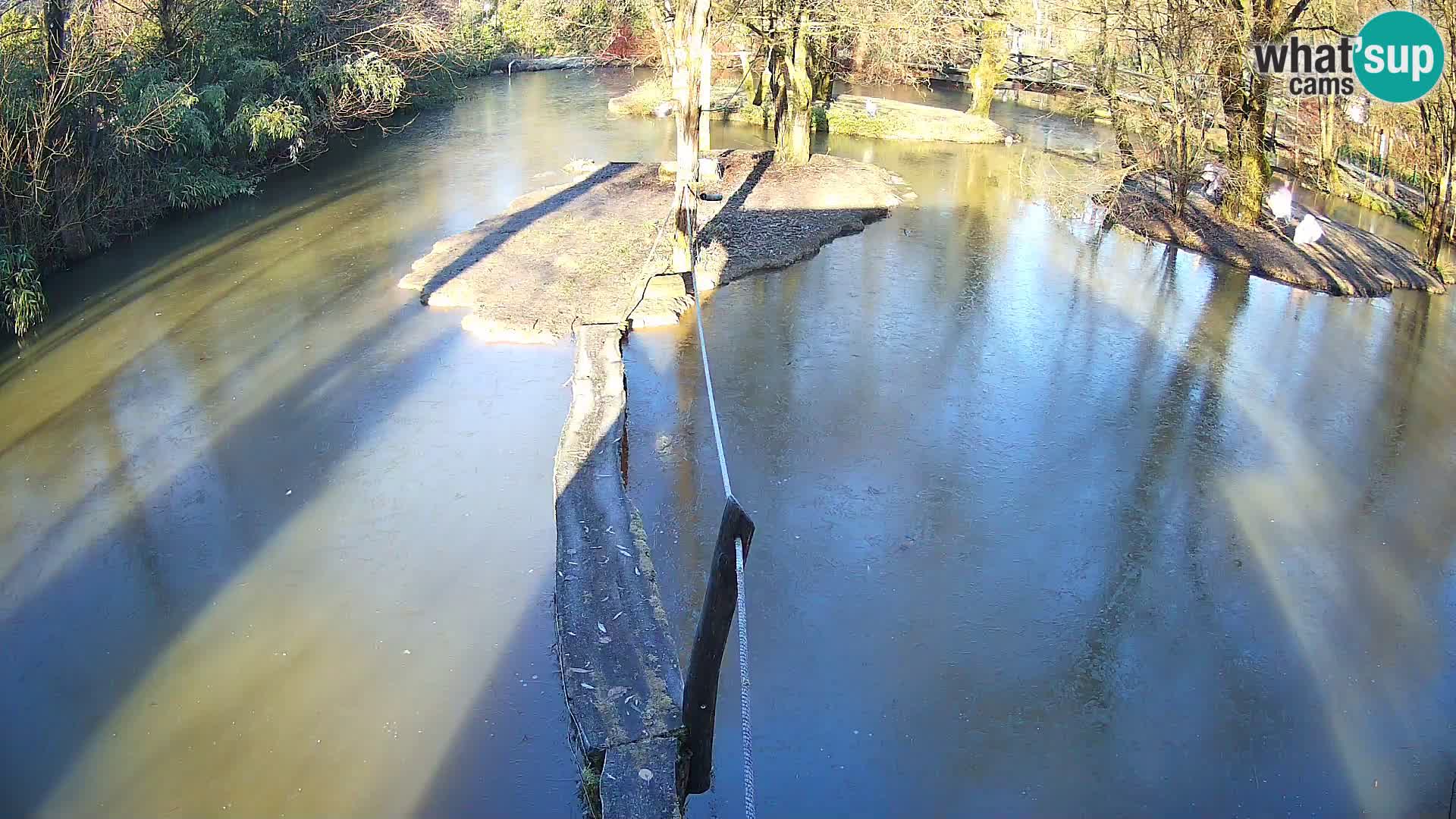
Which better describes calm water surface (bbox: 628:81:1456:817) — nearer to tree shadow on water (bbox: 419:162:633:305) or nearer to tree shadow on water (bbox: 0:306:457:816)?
tree shadow on water (bbox: 0:306:457:816)

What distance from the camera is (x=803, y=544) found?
655cm

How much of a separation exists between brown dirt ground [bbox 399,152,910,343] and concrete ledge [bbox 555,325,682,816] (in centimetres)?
276

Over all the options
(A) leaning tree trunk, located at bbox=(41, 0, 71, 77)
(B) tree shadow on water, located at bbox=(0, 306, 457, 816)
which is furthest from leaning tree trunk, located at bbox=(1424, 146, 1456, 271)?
(A) leaning tree trunk, located at bbox=(41, 0, 71, 77)

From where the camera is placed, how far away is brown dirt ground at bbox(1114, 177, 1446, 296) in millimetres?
11398

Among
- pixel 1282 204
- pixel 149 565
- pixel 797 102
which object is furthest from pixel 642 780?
pixel 797 102

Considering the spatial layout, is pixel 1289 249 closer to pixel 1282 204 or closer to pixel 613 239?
pixel 1282 204

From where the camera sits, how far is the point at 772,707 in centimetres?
523

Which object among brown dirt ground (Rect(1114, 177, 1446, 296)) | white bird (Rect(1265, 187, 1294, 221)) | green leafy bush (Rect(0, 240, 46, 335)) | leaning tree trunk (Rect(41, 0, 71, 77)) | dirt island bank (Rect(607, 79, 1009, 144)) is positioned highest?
leaning tree trunk (Rect(41, 0, 71, 77))

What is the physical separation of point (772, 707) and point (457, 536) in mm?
2507

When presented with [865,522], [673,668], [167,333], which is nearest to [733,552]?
[673,668]

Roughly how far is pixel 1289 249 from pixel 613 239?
26.2ft

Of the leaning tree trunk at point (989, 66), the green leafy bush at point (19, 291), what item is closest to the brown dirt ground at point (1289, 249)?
the leaning tree trunk at point (989, 66)

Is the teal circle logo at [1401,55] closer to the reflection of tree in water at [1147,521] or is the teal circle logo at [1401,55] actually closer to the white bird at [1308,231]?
the white bird at [1308,231]

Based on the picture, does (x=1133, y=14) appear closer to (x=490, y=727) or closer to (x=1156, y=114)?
(x=1156, y=114)
